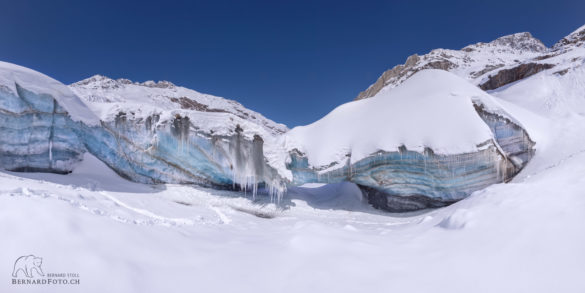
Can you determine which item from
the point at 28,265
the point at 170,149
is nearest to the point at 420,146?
the point at 28,265

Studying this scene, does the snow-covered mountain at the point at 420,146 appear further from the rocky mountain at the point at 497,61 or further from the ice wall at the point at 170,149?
the rocky mountain at the point at 497,61

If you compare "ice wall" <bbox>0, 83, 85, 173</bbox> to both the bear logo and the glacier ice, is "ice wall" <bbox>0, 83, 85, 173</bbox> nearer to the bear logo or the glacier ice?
the glacier ice

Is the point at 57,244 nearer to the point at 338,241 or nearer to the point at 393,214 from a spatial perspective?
the point at 338,241

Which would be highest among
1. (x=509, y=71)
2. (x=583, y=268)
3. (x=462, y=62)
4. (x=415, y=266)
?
(x=462, y=62)

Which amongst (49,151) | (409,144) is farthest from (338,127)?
(49,151)

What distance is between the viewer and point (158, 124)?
10.7 metres

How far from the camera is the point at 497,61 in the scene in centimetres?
4312

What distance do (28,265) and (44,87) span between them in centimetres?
1015

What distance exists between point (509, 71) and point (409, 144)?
18985 mm

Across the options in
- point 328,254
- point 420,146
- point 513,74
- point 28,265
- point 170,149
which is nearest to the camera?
point 28,265

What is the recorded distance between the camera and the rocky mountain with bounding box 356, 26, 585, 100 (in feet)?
59.3

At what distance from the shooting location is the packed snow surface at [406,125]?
859cm

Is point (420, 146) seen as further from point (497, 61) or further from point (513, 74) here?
point (497, 61)

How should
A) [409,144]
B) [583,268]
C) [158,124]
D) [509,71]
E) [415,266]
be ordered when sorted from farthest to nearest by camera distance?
[509,71], [158,124], [409,144], [415,266], [583,268]
